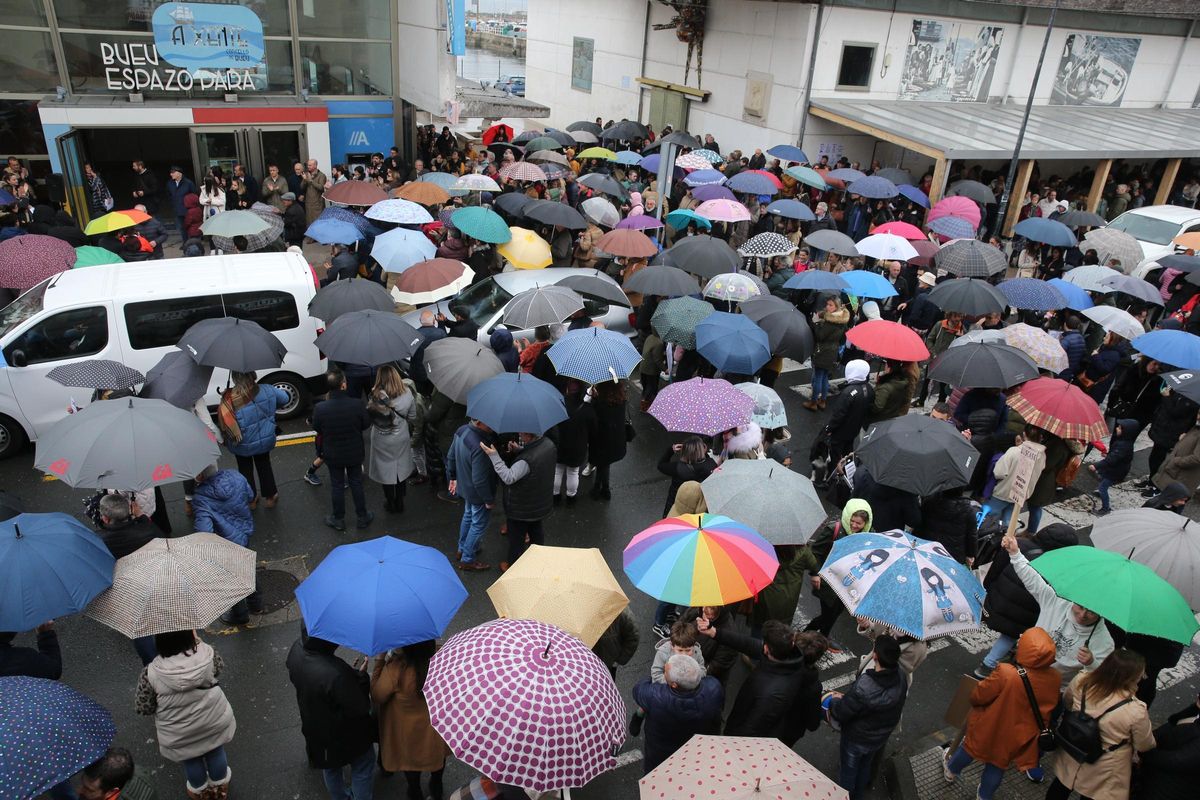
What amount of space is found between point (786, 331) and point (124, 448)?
6232 mm

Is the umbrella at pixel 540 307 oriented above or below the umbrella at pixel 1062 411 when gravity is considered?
below

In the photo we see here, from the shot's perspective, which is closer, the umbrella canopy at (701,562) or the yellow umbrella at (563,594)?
the yellow umbrella at (563,594)

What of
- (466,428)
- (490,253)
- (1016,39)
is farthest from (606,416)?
(1016,39)

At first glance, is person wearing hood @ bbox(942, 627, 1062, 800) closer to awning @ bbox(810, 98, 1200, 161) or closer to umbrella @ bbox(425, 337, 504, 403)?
umbrella @ bbox(425, 337, 504, 403)

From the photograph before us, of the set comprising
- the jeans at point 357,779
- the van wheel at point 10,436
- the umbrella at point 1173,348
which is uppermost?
the umbrella at point 1173,348

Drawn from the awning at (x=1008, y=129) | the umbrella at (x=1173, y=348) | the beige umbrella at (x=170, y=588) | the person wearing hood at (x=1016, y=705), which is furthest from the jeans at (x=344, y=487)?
the awning at (x=1008, y=129)

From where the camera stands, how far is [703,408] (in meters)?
6.80

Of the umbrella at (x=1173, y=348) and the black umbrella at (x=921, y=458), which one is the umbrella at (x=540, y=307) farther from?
the umbrella at (x=1173, y=348)

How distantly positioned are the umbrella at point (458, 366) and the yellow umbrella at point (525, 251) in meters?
3.99

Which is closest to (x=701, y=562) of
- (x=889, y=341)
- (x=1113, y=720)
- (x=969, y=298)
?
(x=1113, y=720)

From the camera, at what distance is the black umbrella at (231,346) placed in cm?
717

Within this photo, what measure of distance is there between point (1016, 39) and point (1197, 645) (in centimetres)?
2018

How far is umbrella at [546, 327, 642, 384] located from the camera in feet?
25.1

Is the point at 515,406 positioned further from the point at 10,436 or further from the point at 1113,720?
the point at 10,436
